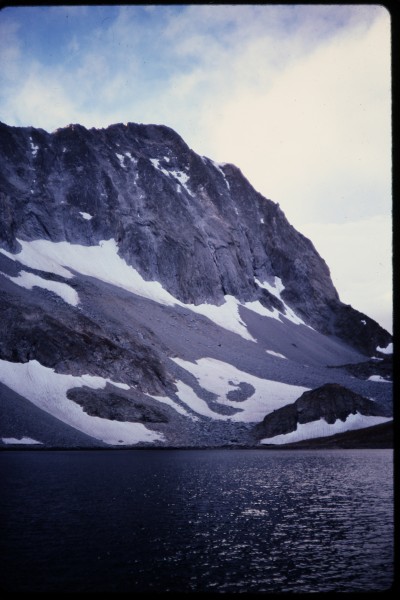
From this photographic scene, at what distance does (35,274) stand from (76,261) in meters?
21.3

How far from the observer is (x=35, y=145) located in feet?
481

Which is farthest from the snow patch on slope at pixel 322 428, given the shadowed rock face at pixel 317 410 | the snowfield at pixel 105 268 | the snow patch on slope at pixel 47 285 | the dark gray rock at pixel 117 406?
the snowfield at pixel 105 268

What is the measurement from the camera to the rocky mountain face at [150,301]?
80.2m

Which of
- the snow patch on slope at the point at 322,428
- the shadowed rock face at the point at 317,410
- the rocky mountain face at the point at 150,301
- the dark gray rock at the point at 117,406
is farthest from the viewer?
the shadowed rock face at the point at 317,410

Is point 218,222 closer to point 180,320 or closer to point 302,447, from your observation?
point 180,320

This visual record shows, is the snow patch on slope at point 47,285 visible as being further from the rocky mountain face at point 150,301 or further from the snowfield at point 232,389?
the snowfield at point 232,389

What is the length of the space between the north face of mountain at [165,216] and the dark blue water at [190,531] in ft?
273

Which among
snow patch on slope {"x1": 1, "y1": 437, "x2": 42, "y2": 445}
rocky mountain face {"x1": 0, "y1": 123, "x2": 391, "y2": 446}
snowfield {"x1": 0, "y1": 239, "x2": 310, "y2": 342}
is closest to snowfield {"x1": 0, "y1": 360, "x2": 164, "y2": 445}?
rocky mountain face {"x1": 0, "y1": 123, "x2": 391, "y2": 446}

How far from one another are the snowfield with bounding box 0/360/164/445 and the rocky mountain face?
0.22 metres

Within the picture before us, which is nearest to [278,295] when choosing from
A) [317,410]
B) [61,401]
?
[317,410]

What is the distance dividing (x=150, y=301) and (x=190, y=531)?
103 meters

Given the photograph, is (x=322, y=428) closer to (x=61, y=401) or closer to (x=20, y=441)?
(x=61, y=401)

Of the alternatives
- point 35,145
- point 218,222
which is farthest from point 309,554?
point 218,222

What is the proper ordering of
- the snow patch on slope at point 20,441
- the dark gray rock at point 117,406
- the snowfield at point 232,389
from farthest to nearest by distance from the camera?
the snowfield at point 232,389
the dark gray rock at point 117,406
the snow patch on slope at point 20,441
